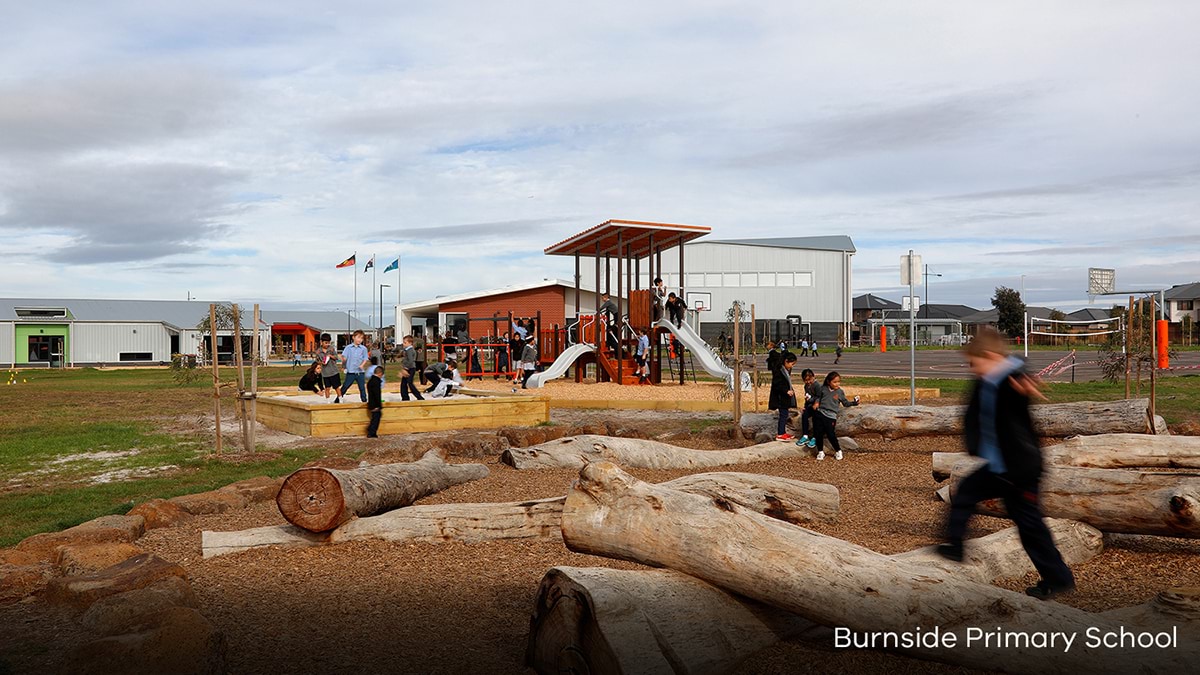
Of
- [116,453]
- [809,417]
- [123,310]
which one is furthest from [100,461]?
[123,310]

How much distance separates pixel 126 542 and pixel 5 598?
47.2 inches

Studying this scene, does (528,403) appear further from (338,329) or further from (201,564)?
(338,329)

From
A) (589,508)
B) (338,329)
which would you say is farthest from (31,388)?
(338,329)

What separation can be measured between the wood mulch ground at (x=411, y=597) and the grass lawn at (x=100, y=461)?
1892 millimetres

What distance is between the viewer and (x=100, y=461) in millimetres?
12406

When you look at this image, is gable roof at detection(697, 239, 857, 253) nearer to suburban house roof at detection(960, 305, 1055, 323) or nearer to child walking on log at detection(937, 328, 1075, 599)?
suburban house roof at detection(960, 305, 1055, 323)

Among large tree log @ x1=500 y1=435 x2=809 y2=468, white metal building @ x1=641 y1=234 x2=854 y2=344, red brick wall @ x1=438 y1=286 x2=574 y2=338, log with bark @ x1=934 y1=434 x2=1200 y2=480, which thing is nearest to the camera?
log with bark @ x1=934 y1=434 x2=1200 y2=480

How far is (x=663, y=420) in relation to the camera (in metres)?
16.8

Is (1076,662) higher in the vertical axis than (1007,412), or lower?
lower

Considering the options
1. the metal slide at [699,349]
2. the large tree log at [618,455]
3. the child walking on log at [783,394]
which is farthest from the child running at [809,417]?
Result: the metal slide at [699,349]

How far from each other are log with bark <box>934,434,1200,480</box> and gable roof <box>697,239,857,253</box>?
60.7 metres

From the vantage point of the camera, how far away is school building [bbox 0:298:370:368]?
57.3 metres

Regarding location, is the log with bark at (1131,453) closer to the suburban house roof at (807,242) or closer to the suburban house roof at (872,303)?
the suburban house roof at (807,242)

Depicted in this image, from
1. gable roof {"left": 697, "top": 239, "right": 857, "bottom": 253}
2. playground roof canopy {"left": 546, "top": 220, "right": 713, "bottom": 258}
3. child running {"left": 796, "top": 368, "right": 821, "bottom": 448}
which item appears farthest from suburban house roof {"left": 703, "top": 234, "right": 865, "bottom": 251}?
child running {"left": 796, "top": 368, "right": 821, "bottom": 448}
